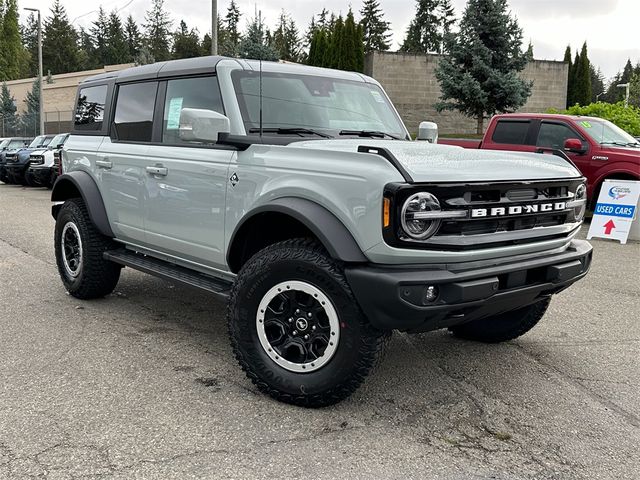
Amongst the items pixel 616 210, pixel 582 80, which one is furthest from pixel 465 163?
pixel 582 80

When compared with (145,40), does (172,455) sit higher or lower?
lower

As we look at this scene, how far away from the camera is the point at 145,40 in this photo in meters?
93.5

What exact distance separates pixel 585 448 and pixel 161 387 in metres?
2.33

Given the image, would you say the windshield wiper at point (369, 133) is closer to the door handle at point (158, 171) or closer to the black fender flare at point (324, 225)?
→ the black fender flare at point (324, 225)

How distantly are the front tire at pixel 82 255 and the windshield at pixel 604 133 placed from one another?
29.8 feet

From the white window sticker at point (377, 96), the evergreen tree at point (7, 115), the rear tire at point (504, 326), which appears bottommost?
the rear tire at point (504, 326)

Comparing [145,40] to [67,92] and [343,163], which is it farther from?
[343,163]

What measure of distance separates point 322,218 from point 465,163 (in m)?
0.82

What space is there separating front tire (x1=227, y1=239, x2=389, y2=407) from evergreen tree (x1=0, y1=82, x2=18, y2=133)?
4960cm

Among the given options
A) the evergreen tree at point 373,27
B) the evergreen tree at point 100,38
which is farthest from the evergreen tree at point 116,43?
the evergreen tree at point 373,27

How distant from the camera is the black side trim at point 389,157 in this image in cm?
301

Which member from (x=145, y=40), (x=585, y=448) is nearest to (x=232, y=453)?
(x=585, y=448)

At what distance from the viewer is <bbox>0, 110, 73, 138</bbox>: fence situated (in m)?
45.1

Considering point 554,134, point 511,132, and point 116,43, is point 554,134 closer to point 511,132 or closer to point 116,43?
point 511,132
